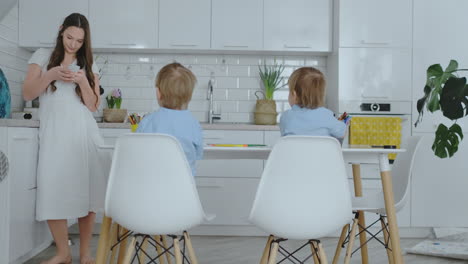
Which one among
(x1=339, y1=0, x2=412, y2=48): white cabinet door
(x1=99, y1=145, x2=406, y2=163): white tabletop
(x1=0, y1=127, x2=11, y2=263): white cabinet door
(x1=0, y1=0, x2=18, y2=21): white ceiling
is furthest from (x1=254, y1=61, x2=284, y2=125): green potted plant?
(x1=0, y1=127, x2=11, y2=263): white cabinet door

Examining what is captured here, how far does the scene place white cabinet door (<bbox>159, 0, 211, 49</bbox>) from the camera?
4.46 m

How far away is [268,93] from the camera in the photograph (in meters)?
4.67

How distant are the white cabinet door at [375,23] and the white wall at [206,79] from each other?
22.1 inches

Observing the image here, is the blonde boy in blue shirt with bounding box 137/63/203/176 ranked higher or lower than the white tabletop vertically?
higher

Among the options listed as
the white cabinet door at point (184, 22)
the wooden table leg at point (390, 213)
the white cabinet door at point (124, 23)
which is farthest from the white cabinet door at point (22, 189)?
the wooden table leg at point (390, 213)

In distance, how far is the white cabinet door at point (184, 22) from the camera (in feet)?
14.6

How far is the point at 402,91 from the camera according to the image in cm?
429

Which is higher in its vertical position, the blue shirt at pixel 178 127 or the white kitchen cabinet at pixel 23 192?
the blue shirt at pixel 178 127

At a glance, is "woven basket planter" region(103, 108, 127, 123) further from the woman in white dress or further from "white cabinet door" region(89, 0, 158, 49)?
the woman in white dress

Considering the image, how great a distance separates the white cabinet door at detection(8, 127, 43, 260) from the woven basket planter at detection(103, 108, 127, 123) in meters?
1.39

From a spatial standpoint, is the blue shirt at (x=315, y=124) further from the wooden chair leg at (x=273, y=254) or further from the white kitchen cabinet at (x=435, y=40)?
the white kitchen cabinet at (x=435, y=40)

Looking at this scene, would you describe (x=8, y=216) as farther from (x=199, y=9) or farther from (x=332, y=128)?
(x=199, y=9)

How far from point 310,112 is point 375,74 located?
191 cm

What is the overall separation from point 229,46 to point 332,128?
210 cm
